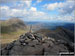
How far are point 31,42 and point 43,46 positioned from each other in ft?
1.28

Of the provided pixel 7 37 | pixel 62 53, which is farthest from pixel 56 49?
pixel 7 37

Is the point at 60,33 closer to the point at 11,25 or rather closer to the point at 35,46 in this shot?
the point at 35,46

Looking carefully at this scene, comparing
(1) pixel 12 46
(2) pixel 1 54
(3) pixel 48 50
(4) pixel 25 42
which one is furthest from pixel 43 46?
(2) pixel 1 54

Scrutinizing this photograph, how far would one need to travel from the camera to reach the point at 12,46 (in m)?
5.97

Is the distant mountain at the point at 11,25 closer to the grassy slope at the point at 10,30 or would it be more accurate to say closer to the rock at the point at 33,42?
the grassy slope at the point at 10,30

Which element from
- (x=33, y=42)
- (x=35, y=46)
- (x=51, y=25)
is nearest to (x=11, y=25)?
(x=33, y=42)

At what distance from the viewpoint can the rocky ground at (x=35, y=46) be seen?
5887mm

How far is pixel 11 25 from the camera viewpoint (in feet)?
19.6

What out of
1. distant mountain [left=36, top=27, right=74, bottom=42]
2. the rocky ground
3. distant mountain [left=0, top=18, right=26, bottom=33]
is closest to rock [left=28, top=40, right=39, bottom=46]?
the rocky ground

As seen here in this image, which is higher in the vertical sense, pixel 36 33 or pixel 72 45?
pixel 36 33

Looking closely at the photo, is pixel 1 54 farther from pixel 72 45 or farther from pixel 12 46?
pixel 72 45

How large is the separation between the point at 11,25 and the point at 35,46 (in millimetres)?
976

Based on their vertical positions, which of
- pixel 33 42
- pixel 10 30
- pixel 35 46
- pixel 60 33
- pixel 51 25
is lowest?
pixel 35 46

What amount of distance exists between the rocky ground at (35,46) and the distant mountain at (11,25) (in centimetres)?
31
